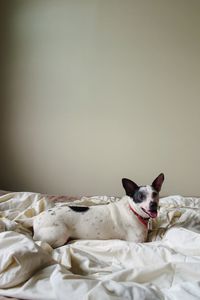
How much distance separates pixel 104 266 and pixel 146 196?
20.2 inches

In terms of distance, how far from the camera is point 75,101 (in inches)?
103

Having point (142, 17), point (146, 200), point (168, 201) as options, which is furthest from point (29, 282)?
point (142, 17)

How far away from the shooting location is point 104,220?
5.29ft

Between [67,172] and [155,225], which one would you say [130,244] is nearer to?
[155,225]

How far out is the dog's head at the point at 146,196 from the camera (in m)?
1.62

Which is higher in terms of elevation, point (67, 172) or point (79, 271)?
point (67, 172)

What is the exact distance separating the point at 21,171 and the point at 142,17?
5.56 feet

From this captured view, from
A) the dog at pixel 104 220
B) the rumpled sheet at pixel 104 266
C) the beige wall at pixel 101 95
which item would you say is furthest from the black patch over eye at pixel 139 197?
the beige wall at pixel 101 95

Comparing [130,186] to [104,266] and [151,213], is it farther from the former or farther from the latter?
[104,266]

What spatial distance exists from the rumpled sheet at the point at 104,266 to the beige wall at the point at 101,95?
922 millimetres

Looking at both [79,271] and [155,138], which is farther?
[155,138]

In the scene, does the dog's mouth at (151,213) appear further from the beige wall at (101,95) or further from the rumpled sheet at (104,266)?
the beige wall at (101,95)

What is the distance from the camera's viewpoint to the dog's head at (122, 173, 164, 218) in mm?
1616

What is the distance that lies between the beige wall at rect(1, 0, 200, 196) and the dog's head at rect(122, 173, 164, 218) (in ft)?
A: 2.79
